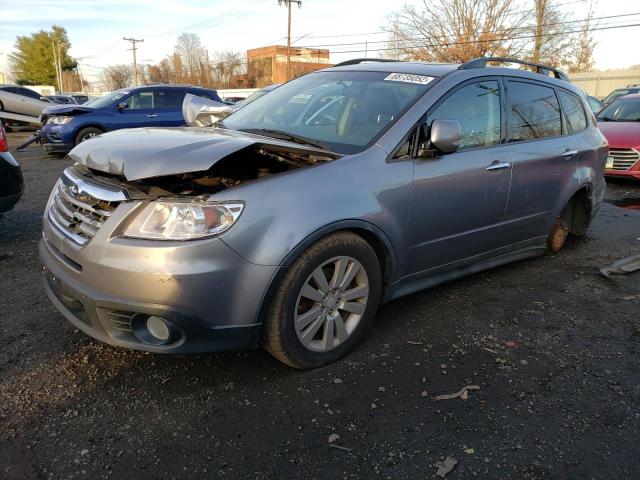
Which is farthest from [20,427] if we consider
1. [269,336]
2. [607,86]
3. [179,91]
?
[607,86]

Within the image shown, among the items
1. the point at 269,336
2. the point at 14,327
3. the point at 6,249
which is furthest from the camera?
the point at 6,249

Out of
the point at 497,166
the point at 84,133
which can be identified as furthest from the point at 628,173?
the point at 84,133

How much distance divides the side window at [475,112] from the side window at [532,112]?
0.20 meters

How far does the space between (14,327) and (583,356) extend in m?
3.55

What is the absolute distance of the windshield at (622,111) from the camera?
31.0 feet

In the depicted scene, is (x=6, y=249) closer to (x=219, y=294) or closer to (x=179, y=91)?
→ (x=219, y=294)

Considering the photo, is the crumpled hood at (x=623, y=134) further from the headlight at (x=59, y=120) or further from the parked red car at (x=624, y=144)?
the headlight at (x=59, y=120)

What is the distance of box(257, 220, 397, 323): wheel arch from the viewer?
2.40 m

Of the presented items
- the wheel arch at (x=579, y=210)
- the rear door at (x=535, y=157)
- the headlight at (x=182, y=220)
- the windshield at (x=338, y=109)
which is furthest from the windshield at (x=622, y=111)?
the headlight at (x=182, y=220)

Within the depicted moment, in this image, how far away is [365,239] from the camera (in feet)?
9.40

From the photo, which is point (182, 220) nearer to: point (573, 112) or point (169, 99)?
point (573, 112)

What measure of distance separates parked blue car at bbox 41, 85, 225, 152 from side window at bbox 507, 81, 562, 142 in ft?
28.1

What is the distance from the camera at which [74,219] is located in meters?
2.58

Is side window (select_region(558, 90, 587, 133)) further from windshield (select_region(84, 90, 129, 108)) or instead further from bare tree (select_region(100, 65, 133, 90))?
bare tree (select_region(100, 65, 133, 90))
